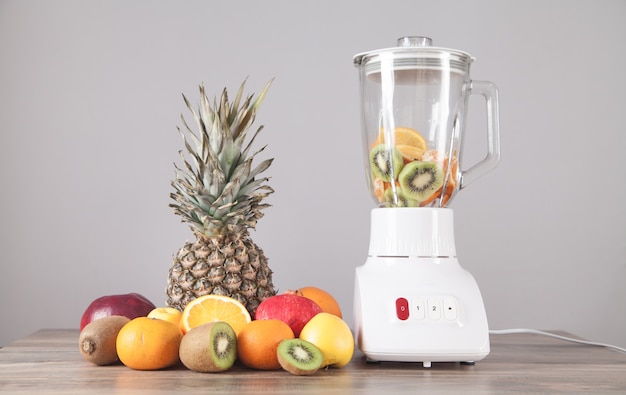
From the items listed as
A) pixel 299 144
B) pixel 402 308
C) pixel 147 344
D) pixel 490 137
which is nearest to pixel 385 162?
pixel 490 137

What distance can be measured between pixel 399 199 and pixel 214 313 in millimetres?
380

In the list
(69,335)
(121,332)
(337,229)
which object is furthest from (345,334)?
(337,229)

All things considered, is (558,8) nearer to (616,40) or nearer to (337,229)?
(616,40)

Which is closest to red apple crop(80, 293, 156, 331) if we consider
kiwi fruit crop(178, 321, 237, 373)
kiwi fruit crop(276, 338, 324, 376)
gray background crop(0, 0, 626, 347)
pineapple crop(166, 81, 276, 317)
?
pineapple crop(166, 81, 276, 317)

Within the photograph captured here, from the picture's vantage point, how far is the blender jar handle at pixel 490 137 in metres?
1.26

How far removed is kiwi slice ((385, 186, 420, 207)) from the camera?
1259mm

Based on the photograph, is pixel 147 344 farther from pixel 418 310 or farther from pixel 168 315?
pixel 418 310

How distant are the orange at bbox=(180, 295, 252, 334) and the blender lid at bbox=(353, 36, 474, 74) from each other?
1.63ft

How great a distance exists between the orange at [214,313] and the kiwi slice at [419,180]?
1.16 ft

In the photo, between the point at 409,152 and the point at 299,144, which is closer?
the point at 409,152

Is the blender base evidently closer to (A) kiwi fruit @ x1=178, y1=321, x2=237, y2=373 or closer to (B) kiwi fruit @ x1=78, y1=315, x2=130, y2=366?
(A) kiwi fruit @ x1=178, y1=321, x2=237, y2=373

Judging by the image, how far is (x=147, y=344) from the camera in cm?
108

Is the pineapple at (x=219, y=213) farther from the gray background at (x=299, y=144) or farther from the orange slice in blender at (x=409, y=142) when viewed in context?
the gray background at (x=299, y=144)

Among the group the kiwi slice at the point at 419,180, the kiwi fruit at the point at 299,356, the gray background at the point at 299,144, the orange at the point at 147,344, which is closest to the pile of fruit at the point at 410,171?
the kiwi slice at the point at 419,180
